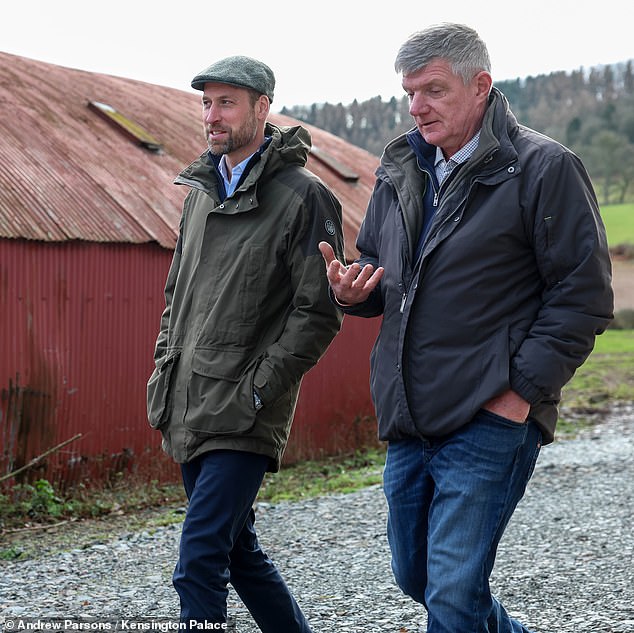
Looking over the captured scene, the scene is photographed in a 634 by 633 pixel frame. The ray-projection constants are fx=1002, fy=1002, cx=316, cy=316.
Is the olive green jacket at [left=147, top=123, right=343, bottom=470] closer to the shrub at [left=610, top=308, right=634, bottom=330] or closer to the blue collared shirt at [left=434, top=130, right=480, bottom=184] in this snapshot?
the blue collared shirt at [left=434, top=130, right=480, bottom=184]

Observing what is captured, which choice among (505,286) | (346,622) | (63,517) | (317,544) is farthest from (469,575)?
(63,517)

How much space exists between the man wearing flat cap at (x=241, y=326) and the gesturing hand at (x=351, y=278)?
33cm

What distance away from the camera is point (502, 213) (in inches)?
119

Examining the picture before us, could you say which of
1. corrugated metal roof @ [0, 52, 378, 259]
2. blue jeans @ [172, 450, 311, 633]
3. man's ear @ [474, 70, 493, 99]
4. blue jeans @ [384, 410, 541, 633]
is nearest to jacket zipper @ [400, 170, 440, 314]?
man's ear @ [474, 70, 493, 99]

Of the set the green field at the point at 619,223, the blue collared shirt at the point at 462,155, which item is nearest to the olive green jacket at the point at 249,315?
the blue collared shirt at the point at 462,155

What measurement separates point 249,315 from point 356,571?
2.76 m

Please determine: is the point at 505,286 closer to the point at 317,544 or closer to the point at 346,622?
the point at 346,622

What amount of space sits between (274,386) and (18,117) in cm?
705

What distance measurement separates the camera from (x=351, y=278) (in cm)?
323

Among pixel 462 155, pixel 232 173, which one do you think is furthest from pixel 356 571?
pixel 462 155

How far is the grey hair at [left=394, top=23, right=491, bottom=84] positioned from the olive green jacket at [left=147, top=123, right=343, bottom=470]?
2.45ft

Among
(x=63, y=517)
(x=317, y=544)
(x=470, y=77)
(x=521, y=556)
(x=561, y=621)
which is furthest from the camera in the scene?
(x=63, y=517)

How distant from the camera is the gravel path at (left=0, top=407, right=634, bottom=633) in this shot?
4.85 meters

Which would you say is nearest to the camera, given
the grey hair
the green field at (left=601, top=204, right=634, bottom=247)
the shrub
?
the grey hair
